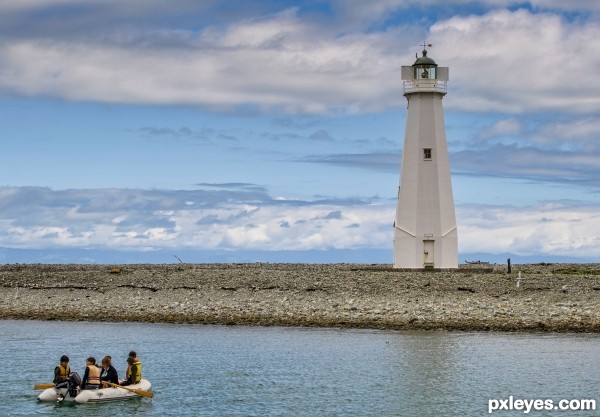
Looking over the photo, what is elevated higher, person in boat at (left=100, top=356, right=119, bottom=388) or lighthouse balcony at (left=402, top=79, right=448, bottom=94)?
lighthouse balcony at (left=402, top=79, right=448, bottom=94)

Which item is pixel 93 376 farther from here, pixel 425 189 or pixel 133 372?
pixel 425 189

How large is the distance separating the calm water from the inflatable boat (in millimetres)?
242

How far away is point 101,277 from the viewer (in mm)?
57094

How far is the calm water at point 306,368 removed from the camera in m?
27.9

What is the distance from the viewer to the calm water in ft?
91.4

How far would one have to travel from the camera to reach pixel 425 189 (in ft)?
→ 175

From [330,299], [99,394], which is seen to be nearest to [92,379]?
[99,394]

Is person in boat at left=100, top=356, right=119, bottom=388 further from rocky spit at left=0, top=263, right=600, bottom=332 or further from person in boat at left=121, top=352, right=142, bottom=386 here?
rocky spit at left=0, top=263, right=600, bottom=332

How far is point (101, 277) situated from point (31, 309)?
9.82m

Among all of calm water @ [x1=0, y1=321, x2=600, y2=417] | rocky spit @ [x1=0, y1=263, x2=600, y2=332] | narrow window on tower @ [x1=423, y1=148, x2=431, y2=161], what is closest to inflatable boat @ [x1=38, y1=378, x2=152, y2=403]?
calm water @ [x1=0, y1=321, x2=600, y2=417]

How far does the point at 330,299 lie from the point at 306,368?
12.5m

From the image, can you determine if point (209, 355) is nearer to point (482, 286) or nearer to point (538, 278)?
point (482, 286)

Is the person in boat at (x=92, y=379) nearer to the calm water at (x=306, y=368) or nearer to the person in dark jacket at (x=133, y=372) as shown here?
the calm water at (x=306, y=368)

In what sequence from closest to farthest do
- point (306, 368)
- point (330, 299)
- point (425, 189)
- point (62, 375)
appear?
point (62, 375) → point (306, 368) → point (330, 299) → point (425, 189)
